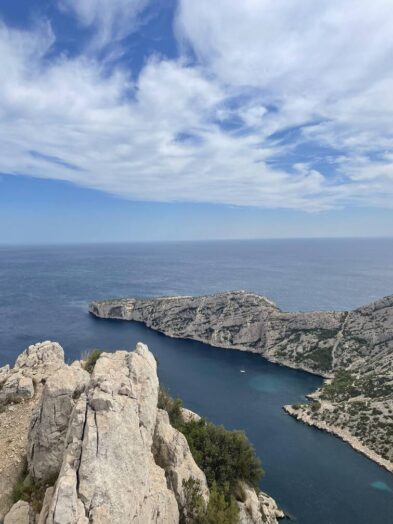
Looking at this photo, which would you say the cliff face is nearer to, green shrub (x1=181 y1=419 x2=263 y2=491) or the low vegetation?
green shrub (x1=181 y1=419 x2=263 y2=491)

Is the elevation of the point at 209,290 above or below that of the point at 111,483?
below

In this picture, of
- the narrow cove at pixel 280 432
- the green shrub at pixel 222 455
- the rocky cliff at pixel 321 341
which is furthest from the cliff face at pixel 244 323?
the green shrub at pixel 222 455

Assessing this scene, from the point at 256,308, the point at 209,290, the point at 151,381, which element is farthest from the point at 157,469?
the point at 209,290

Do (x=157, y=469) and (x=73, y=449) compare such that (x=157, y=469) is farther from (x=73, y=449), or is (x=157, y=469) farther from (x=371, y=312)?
(x=371, y=312)

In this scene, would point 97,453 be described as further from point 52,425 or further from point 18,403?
point 18,403

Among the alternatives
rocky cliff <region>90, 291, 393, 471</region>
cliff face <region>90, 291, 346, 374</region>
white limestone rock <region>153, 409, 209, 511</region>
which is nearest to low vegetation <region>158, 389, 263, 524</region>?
white limestone rock <region>153, 409, 209, 511</region>

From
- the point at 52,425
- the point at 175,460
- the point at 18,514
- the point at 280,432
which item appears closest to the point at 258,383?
the point at 280,432
